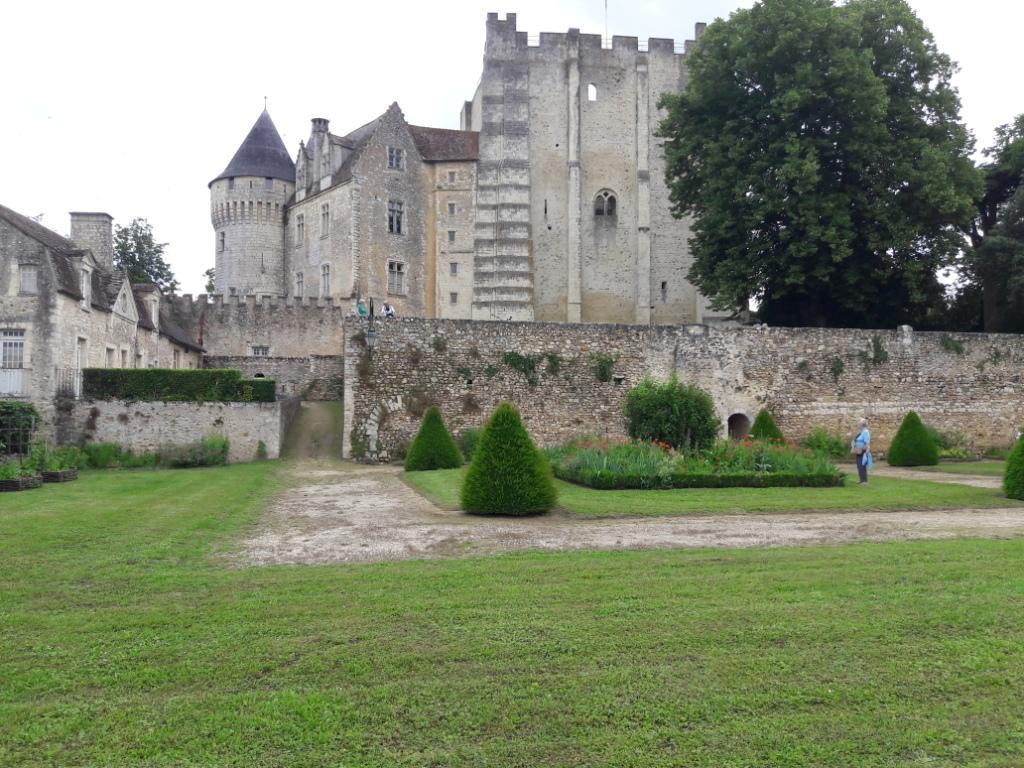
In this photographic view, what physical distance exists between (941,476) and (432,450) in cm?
1157

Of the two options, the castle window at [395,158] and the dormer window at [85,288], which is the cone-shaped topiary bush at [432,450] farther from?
the castle window at [395,158]

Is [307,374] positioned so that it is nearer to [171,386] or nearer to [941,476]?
[171,386]

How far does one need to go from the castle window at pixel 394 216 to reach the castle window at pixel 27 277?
69.6 feet

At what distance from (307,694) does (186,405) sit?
64.0 feet

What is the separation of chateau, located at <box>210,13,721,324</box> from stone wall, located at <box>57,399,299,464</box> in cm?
1891

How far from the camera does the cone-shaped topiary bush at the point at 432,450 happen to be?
19203 mm

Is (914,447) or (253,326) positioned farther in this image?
(253,326)

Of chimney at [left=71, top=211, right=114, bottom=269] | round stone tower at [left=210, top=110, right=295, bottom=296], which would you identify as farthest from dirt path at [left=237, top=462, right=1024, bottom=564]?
round stone tower at [left=210, top=110, right=295, bottom=296]

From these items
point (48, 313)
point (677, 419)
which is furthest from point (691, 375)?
point (48, 313)

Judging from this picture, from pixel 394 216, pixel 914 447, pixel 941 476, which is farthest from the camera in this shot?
pixel 394 216

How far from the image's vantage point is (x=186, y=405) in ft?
73.9

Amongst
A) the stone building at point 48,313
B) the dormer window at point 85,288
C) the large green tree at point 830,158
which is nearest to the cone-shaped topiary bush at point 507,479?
the stone building at point 48,313

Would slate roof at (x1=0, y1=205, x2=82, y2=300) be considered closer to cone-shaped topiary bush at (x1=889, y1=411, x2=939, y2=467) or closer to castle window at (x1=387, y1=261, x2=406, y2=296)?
castle window at (x1=387, y1=261, x2=406, y2=296)

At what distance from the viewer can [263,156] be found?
45.0 meters
